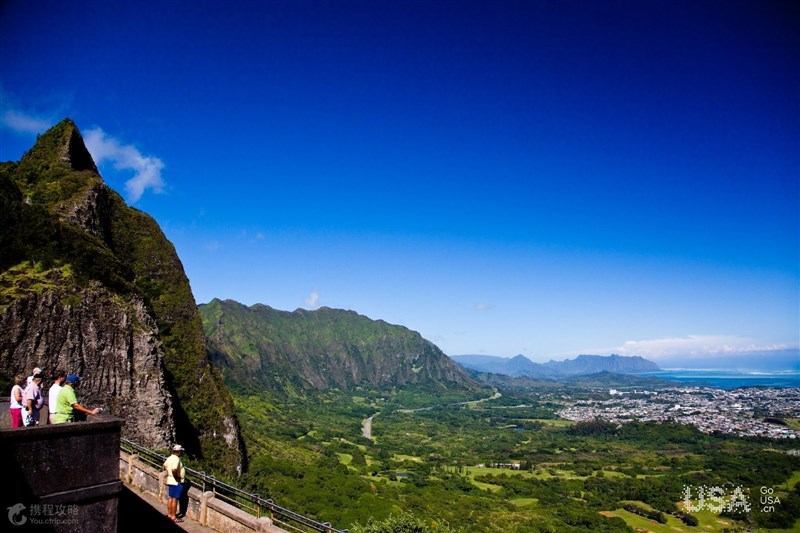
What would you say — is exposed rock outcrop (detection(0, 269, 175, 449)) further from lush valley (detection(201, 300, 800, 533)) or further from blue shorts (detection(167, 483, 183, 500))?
blue shorts (detection(167, 483, 183, 500))

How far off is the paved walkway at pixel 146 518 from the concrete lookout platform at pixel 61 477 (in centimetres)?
604

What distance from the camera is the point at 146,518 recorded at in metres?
15.1

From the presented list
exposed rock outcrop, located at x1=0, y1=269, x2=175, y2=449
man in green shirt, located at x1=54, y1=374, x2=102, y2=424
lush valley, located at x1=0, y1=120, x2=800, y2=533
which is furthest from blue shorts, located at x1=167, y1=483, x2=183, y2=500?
exposed rock outcrop, located at x1=0, y1=269, x2=175, y2=449

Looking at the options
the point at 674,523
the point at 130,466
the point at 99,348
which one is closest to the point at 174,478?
the point at 130,466

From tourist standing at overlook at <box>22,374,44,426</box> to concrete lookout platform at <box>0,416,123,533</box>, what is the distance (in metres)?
3.41

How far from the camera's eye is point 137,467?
17953 millimetres

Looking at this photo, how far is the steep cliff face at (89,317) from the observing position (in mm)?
44875

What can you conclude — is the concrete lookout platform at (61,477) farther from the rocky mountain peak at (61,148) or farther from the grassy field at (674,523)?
the grassy field at (674,523)

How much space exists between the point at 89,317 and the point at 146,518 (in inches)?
1732

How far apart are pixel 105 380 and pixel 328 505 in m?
44.4

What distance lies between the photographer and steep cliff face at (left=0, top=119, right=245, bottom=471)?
44875 millimetres

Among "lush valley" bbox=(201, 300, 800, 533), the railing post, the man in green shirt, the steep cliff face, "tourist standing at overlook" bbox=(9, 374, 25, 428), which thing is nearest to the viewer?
the man in green shirt

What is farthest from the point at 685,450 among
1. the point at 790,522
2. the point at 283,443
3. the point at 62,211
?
the point at 62,211

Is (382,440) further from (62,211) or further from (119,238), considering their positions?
(62,211)
